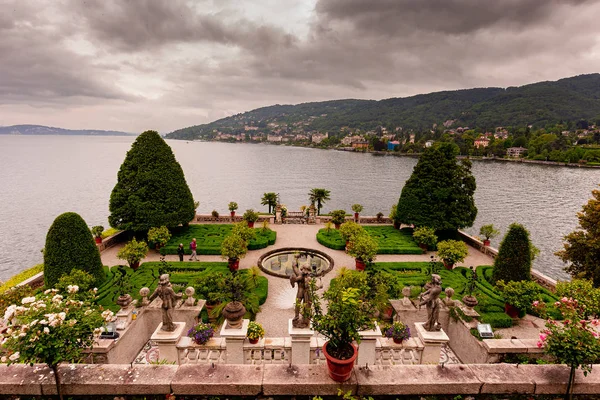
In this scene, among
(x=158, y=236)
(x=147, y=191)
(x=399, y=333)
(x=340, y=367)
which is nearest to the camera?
(x=340, y=367)

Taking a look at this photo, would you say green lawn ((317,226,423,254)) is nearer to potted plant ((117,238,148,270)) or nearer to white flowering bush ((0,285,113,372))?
potted plant ((117,238,148,270))

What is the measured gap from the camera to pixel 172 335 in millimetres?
9781

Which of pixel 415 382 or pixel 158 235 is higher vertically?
pixel 415 382

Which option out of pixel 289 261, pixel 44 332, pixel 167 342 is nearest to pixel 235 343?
pixel 167 342

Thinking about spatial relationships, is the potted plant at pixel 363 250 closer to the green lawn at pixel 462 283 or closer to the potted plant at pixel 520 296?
the green lawn at pixel 462 283

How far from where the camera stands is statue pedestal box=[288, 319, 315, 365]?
28.2 ft

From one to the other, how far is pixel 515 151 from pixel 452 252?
477 feet

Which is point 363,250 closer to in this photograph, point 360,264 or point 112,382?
point 360,264

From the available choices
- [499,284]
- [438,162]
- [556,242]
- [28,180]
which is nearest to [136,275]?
[499,284]

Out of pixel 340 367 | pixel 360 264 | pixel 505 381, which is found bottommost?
pixel 360 264

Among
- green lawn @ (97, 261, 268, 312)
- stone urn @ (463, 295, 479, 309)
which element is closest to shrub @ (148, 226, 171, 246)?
green lawn @ (97, 261, 268, 312)

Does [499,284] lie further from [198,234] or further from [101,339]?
[198,234]

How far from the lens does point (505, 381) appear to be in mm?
5742

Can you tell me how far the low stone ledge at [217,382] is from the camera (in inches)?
219
